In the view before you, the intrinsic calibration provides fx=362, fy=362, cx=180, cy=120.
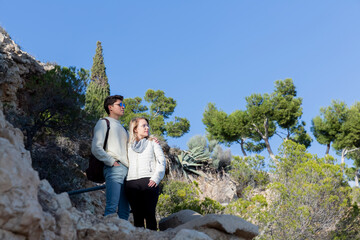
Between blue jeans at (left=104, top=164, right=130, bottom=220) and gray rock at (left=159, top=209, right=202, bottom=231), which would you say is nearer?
blue jeans at (left=104, top=164, right=130, bottom=220)

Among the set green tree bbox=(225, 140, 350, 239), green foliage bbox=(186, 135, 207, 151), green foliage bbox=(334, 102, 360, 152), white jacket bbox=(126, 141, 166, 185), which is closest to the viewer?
white jacket bbox=(126, 141, 166, 185)

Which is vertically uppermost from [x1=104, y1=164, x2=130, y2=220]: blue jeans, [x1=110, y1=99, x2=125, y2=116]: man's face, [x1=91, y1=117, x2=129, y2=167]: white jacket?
[x1=110, y1=99, x2=125, y2=116]: man's face

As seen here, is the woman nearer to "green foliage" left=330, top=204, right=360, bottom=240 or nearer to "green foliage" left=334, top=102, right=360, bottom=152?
"green foliage" left=330, top=204, right=360, bottom=240

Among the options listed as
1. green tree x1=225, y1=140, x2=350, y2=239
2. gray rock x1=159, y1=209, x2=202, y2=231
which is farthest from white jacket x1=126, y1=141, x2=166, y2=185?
green tree x1=225, y1=140, x2=350, y2=239

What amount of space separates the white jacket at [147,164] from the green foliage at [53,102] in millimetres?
5386

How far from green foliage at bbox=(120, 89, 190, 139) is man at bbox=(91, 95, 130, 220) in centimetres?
2250

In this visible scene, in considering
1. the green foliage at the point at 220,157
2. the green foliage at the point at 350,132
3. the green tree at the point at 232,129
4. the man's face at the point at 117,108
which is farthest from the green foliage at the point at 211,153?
the man's face at the point at 117,108

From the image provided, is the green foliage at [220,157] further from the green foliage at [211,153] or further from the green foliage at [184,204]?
the green foliage at [184,204]

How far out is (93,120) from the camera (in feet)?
32.0

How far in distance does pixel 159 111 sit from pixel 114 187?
26525 millimetres

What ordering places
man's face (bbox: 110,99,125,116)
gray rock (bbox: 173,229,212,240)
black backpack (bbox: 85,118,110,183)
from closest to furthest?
gray rock (bbox: 173,229,212,240) → black backpack (bbox: 85,118,110,183) → man's face (bbox: 110,99,125,116)

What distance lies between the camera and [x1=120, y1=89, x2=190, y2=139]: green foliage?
27.1 metres

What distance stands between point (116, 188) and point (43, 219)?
141cm

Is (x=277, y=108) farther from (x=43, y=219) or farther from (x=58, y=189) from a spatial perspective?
(x=43, y=219)
